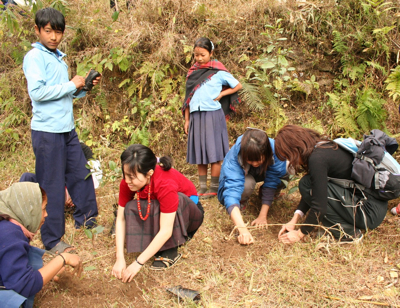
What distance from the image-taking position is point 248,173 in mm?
2957

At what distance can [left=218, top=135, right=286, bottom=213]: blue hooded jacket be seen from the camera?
2682 millimetres

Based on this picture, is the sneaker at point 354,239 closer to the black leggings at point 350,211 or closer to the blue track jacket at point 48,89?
the black leggings at point 350,211

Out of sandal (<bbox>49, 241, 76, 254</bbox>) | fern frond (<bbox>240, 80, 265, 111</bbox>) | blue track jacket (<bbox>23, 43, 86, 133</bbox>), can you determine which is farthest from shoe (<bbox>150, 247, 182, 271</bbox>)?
fern frond (<bbox>240, 80, 265, 111</bbox>)

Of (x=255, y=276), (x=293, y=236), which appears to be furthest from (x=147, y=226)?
(x=293, y=236)

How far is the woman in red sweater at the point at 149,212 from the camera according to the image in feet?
6.97

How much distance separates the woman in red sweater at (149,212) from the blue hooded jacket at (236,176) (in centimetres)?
32

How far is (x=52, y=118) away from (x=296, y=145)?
6.34 feet

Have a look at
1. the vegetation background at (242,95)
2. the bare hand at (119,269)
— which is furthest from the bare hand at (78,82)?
the bare hand at (119,269)

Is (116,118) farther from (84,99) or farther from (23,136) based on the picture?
(23,136)

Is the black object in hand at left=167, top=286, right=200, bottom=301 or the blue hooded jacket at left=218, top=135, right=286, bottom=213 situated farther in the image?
the blue hooded jacket at left=218, top=135, right=286, bottom=213

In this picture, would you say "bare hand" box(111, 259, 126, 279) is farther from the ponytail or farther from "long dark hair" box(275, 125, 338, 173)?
"long dark hair" box(275, 125, 338, 173)

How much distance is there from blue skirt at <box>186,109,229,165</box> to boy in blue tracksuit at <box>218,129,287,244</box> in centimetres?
59

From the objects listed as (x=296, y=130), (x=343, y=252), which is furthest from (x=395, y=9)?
(x=343, y=252)

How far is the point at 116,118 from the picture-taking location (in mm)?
5281
